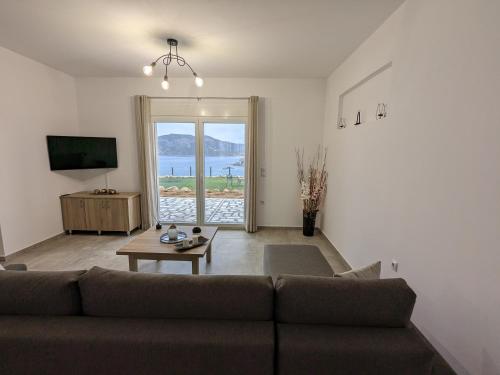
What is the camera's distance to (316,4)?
2.05 meters

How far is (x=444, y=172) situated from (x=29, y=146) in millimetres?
4946

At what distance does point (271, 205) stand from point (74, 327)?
3.75 m

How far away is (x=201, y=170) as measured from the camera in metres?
4.54

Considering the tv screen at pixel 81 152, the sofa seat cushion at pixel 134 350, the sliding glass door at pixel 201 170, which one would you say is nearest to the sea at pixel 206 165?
the sliding glass door at pixel 201 170

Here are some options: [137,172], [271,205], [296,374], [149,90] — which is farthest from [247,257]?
[149,90]

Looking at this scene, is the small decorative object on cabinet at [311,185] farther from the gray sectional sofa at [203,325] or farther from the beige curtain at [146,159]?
the gray sectional sofa at [203,325]

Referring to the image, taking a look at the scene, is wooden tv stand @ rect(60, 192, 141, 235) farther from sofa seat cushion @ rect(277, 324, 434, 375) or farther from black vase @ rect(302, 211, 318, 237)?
sofa seat cushion @ rect(277, 324, 434, 375)

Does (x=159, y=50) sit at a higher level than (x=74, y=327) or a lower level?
higher

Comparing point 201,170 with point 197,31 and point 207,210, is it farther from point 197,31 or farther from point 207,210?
point 197,31

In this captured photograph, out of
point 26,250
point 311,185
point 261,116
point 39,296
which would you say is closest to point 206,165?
point 261,116

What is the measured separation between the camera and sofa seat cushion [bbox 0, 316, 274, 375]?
982 mm

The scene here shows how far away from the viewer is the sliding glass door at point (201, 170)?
174 inches

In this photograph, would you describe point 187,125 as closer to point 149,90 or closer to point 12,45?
point 149,90

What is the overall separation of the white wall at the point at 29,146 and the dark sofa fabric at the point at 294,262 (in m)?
3.60
